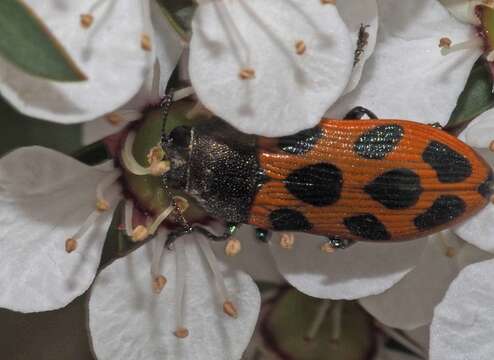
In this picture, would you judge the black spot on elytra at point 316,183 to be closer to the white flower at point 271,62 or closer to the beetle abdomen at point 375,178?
the beetle abdomen at point 375,178

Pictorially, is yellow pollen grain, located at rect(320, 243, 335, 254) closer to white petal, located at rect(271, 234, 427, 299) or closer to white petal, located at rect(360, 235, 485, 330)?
white petal, located at rect(271, 234, 427, 299)

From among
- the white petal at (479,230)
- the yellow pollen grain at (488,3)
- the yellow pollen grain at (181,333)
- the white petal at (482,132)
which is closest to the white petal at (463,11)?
the yellow pollen grain at (488,3)

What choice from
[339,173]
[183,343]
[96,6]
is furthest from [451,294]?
[96,6]

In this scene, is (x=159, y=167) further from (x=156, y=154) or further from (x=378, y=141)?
(x=378, y=141)

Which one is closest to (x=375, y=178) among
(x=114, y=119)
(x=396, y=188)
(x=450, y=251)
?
(x=396, y=188)

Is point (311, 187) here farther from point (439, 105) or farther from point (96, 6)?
point (96, 6)

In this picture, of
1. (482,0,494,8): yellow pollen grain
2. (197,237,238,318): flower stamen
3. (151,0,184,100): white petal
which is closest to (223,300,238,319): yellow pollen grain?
(197,237,238,318): flower stamen
